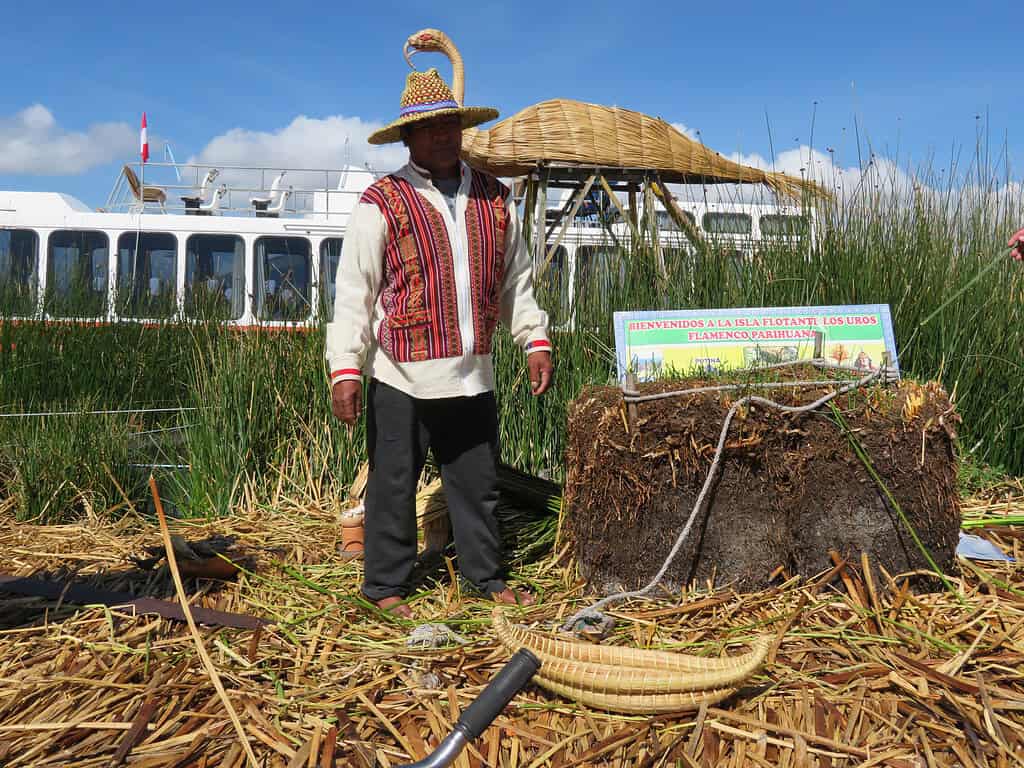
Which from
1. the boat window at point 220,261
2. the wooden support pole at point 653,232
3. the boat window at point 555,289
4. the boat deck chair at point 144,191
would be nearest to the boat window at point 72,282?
the boat window at point 220,261

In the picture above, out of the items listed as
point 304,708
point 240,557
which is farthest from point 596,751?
point 240,557

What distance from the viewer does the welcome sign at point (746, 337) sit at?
302 centimetres

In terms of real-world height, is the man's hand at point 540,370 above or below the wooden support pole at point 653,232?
below

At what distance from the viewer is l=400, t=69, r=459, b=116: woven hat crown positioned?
2.67m

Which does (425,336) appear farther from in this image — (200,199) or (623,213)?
(200,199)

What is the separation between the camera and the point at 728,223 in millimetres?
4707

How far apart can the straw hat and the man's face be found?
37mm

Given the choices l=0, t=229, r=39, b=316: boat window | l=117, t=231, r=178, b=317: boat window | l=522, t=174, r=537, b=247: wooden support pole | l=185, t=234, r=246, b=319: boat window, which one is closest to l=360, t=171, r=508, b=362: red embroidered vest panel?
l=522, t=174, r=537, b=247: wooden support pole

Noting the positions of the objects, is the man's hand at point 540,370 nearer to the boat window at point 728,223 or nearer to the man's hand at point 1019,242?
the man's hand at point 1019,242

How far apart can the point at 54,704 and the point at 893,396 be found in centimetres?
263

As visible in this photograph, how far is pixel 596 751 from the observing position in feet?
5.94

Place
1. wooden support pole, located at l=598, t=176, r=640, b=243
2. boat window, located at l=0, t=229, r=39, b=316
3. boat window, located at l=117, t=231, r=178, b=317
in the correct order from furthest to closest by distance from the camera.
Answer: boat window, located at l=117, t=231, r=178, b=317 → boat window, located at l=0, t=229, r=39, b=316 → wooden support pole, located at l=598, t=176, r=640, b=243

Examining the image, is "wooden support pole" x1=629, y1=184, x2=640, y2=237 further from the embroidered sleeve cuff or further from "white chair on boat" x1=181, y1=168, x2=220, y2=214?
"white chair on boat" x1=181, y1=168, x2=220, y2=214

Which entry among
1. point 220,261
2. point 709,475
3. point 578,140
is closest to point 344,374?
point 709,475
